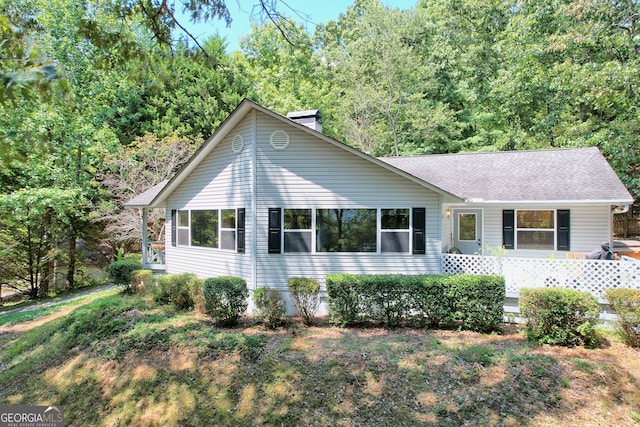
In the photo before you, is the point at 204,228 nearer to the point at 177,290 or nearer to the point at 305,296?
the point at 177,290

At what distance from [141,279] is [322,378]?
7.82 meters

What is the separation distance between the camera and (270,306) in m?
7.12

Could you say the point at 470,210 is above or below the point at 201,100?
below

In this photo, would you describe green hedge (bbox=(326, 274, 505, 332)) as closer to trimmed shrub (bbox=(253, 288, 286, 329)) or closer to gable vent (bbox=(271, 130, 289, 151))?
trimmed shrub (bbox=(253, 288, 286, 329))

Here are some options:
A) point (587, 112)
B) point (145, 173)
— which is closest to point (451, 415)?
point (145, 173)

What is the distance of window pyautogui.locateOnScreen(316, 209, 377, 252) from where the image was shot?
844 centimetres

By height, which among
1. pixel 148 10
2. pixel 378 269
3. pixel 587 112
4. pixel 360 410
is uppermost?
pixel 587 112

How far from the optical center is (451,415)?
4.24 meters

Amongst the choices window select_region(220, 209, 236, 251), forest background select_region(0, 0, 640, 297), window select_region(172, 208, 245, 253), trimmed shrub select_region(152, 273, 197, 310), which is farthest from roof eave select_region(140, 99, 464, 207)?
trimmed shrub select_region(152, 273, 197, 310)

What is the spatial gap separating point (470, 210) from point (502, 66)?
505 inches

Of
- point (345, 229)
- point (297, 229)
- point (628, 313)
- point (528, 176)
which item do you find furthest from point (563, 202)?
point (297, 229)

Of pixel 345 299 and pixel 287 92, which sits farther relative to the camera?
pixel 287 92

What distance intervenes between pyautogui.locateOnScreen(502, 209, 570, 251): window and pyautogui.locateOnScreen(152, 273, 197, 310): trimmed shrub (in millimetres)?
9349

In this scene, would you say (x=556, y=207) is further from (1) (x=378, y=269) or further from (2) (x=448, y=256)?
A: (1) (x=378, y=269)
